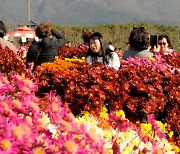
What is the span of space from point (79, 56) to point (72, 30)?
92.7 ft

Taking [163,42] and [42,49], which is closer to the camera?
[42,49]

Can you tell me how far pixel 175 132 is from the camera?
4898 millimetres

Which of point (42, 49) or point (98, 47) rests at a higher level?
point (98, 47)

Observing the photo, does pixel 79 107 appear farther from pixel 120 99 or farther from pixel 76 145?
pixel 76 145

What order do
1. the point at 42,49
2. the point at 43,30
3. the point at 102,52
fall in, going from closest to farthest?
1. the point at 102,52
2. the point at 43,30
3. the point at 42,49

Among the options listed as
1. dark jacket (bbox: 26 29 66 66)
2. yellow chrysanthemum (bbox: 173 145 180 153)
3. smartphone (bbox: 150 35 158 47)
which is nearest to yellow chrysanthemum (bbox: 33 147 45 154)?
yellow chrysanthemum (bbox: 173 145 180 153)

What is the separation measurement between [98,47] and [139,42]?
61 centimetres

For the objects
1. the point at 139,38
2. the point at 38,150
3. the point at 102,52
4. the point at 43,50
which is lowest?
the point at 43,50

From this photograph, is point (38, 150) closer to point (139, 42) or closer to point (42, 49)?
point (139, 42)

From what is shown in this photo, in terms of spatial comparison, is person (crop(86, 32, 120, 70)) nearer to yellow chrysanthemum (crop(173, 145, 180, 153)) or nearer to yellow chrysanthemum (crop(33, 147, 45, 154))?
yellow chrysanthemum (crop(173, 145, 180, 153))

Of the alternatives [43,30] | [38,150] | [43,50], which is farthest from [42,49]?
[38,150]

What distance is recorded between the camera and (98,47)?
651 centimetres

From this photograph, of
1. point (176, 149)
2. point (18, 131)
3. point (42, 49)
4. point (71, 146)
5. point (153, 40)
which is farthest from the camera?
point (153, 40)

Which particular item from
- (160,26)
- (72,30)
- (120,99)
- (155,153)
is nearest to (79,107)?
(120,99)
